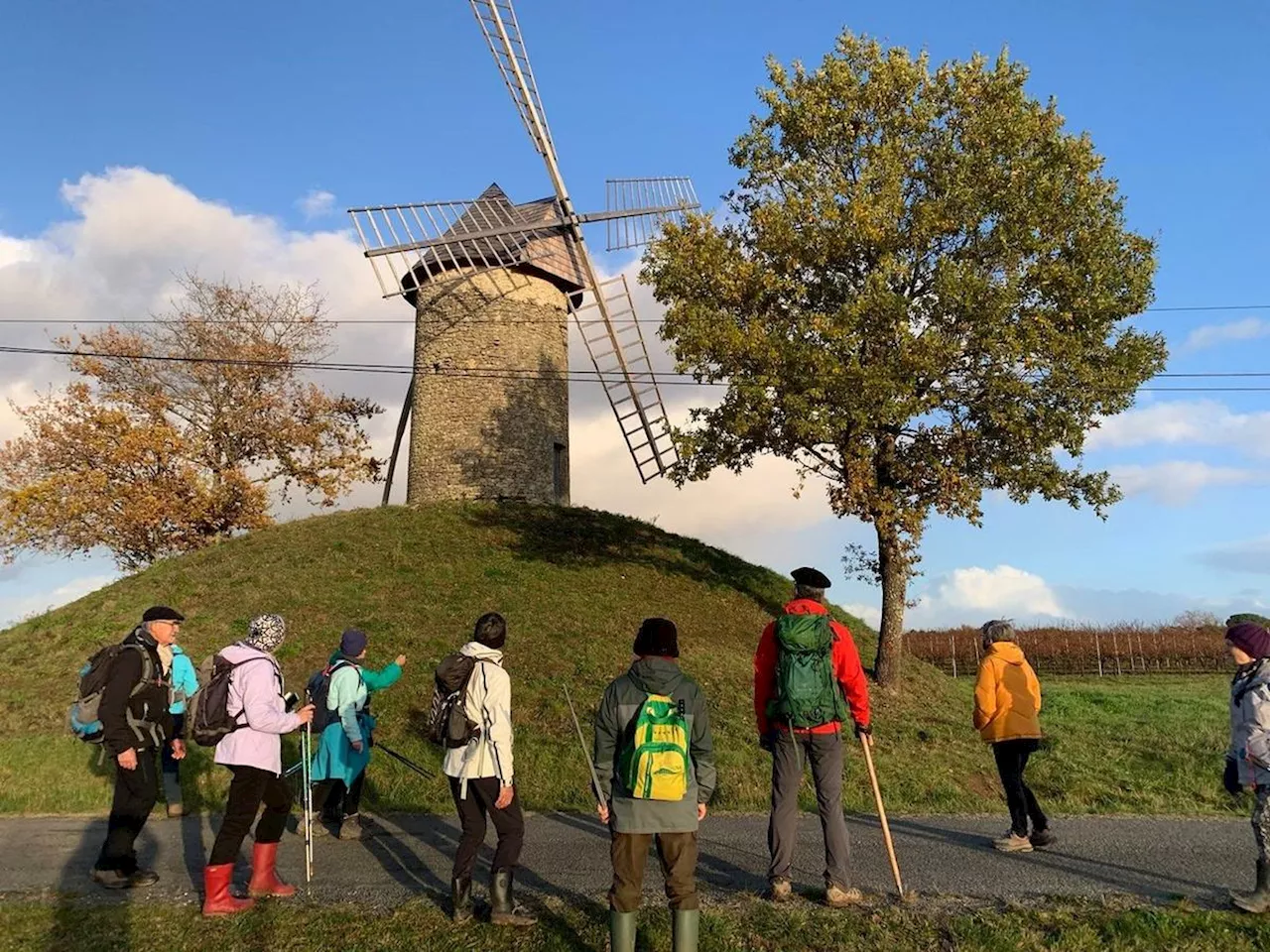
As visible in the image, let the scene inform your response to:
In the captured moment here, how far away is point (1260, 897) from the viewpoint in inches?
222

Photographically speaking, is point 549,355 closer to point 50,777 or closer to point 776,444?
point 776,444

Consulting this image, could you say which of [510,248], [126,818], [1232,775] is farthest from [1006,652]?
[510,248]

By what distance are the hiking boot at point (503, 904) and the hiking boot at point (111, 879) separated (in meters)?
3.05

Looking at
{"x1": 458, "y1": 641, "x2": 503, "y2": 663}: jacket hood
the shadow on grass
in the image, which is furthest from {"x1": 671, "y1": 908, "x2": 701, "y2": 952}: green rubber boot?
the shadow on grass

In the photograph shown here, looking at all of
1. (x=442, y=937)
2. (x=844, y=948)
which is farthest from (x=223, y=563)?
(x=844, y=948)

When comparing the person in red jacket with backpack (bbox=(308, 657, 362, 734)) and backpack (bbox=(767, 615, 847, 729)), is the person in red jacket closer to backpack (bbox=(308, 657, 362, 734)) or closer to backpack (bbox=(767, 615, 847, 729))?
backpack (bbox=(767, 615, 847, 729))

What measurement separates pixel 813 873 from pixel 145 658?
5540 mm

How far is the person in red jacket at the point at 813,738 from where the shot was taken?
5961 millimetres

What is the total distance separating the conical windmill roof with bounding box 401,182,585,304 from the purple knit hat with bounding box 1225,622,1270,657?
22.7 m

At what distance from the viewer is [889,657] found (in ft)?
53.7

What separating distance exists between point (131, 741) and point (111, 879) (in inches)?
40.1

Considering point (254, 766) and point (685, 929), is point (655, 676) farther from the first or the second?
point (254, 766)

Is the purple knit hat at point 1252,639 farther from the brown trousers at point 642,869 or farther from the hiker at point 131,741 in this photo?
the hiker at point 131,741

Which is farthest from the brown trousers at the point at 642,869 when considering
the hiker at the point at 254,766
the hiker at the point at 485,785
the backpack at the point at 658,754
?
the hiker at the point at 254,766
